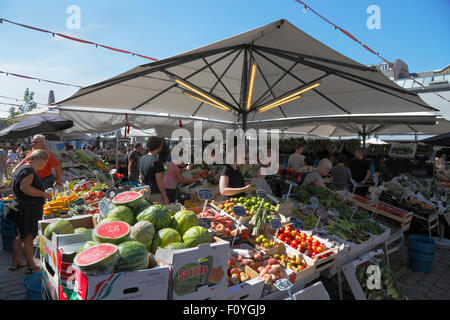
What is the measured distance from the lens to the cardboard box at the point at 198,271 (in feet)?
5.05

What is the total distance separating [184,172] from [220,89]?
7.38 feet

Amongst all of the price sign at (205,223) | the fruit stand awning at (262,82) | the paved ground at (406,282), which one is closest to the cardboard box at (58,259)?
the price sign at (205,223)

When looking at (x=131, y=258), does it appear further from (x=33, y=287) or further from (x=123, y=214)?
(x=33, y=287)

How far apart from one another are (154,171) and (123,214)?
1891mm

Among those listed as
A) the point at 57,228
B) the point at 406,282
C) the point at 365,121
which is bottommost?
the point at 406,282

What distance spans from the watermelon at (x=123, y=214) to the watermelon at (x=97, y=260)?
58 centimetres

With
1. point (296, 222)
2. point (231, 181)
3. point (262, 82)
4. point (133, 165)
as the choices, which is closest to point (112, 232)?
point (231, 181)

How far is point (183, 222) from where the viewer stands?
6.77 feet

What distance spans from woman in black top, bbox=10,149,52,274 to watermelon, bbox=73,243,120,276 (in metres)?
2.42

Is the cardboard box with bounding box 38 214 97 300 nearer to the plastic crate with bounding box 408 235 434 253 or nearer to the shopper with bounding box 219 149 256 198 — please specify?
the shopper with bounding box 219 149 256 198

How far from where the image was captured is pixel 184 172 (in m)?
5.66

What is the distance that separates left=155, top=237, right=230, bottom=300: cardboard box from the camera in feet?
5.05

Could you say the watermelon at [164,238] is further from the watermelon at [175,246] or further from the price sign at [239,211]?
the price sign at [239,211]
